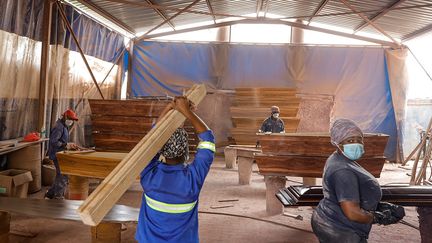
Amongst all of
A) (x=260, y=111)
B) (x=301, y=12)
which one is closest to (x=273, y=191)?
(x=260, y=111)

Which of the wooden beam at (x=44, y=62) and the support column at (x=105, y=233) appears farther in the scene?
the wooden beam at (x=44, y=62)

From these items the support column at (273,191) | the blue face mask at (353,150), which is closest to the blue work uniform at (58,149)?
the support column at (273,191)

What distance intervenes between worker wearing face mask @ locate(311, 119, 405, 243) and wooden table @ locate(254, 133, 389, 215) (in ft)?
8.60

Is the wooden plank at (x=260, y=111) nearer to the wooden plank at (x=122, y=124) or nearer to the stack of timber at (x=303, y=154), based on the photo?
the wooden plank at (x=122, y=124)

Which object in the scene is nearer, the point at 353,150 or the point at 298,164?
the point at 353,150

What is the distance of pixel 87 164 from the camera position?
5066mm

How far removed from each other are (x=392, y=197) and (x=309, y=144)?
5.34ft

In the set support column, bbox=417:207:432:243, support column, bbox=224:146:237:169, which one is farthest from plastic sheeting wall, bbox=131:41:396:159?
support column, bbox=417:207:432:243

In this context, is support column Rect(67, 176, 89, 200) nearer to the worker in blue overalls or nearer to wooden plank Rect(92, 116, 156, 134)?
wooden plank Rect(92, 116, 156, 134)

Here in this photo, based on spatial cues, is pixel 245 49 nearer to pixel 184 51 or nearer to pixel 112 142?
pixel 184 51

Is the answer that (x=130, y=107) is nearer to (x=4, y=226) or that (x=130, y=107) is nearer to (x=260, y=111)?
(x=4, y=226)

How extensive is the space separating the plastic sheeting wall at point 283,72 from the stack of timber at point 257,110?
0.84 meters

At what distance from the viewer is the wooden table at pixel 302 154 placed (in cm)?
517

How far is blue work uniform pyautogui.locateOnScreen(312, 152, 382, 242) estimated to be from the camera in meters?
2.27
